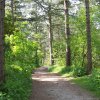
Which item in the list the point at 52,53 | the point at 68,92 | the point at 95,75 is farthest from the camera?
the point at 52,53

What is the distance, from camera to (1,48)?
11375 mm

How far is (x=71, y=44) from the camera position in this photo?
26.3 metres

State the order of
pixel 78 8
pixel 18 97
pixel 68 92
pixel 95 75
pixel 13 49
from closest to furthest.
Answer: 1. pixel 18 97
2. pixel 68 92
3. pixel 95 75
4. pixel 13 49
5. pixel 78 8

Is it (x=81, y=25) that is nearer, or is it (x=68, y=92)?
(x=68, y=92)

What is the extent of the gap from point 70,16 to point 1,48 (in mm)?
15461

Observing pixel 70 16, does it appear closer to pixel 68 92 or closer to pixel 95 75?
pixel 95 75

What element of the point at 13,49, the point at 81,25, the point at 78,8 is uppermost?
the point at 78,8

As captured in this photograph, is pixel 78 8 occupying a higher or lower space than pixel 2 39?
higher

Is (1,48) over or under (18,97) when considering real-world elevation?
over

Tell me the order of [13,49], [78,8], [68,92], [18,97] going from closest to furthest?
1. [18,97]
2. [68,92]
3. [13,49]
4. [78,8]

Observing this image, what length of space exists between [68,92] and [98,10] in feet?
44.1

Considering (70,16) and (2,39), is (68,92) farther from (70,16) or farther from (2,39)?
(70,16)

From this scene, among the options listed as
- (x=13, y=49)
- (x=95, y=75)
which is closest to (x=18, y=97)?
(x=95, y=75)

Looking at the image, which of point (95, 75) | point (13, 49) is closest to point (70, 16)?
point (13, 49)
